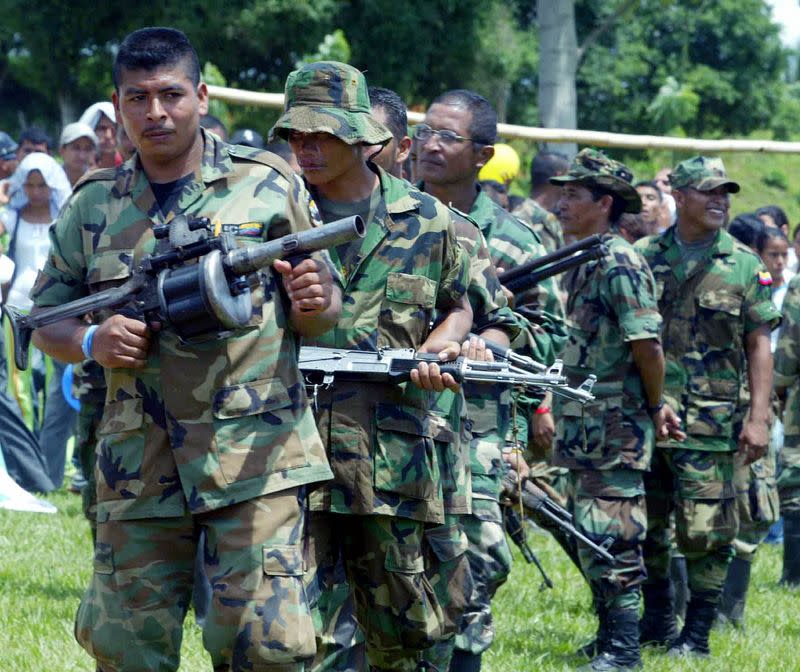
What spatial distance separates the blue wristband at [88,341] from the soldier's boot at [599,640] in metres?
3.76

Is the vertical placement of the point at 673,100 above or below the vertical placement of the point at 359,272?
below

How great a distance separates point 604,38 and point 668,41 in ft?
12.3

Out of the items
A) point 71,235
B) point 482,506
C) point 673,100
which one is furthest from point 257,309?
point 673,100

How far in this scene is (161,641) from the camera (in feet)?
14.3

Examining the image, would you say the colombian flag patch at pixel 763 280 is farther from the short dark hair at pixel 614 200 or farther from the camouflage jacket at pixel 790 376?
the camouflage jacket at pixel 790 376

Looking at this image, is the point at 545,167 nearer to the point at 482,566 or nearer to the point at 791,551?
the point at 791,551

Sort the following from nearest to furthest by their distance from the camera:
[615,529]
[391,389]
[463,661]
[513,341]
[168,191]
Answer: [168,191] < [391,389] < [463,661] < [513,341] < [615,529]

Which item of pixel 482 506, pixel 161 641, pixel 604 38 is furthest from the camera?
pixel 604 38

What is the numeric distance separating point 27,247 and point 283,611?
7.19 meters

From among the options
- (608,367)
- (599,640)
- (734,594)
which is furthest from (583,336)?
(734,594)

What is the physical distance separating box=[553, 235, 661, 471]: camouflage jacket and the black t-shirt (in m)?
3.18

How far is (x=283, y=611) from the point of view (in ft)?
13.9

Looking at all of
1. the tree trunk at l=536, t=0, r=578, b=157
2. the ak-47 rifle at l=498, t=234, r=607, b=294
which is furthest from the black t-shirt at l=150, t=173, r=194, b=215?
the tree trunk at l=536, t=0, r=578, b=157

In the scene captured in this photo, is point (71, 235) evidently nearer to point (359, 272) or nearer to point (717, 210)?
point (359, 272)
